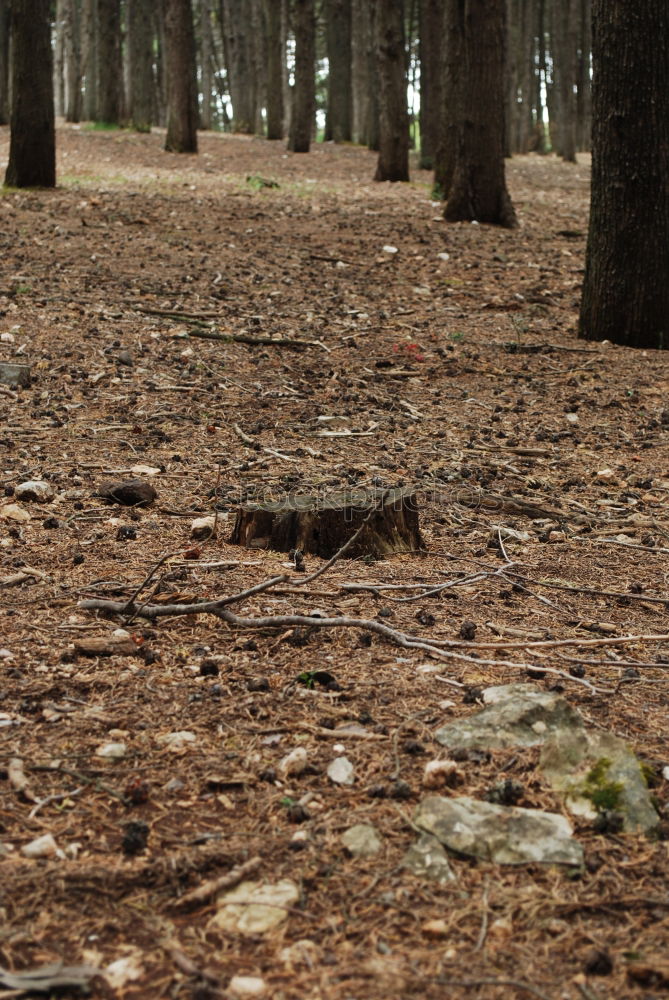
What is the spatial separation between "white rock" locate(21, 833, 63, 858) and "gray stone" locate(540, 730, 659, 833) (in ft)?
4.37

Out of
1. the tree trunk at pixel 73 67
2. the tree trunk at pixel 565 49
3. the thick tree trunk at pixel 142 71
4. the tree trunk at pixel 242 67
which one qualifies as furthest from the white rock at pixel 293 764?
the tree trunk at pixel 242 67

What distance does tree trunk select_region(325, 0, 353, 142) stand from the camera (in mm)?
26609

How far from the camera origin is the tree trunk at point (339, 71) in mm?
26609

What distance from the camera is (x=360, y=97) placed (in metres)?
29.2

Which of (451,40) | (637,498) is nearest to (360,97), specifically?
(451,40)

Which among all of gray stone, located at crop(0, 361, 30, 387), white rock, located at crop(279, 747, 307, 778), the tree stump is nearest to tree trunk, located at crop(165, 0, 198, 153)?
gray stone, located at crop(0, 361, 30, 387)

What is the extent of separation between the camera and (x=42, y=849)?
2498 mm

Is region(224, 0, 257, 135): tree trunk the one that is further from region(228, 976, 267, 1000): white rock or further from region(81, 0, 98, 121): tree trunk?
region(228, 976, 267, 1000): white rock

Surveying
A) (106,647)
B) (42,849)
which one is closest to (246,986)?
(42,849)

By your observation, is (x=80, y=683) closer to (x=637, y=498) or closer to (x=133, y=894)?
(x=133, y=894)

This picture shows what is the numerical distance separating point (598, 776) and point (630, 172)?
21.8 feet

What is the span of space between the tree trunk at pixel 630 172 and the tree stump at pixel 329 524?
4623 millimetres

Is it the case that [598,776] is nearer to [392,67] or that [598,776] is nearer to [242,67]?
[392,67]

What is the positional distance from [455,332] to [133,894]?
23.8 feet
